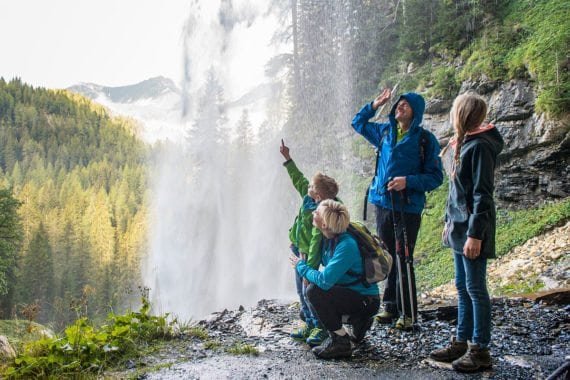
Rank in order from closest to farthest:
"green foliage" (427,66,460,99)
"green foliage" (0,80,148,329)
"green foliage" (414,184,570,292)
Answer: "green foliage" (414,184,570,292)
"green foliage" (427,66,460,99)
"green foliage" (0,80,148,329)

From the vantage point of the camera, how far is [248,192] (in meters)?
18.7

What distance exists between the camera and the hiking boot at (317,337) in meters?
3.68

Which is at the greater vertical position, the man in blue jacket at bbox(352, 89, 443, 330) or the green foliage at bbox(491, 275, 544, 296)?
the man in blue jacket at bbox(352, 89, 443, 330)

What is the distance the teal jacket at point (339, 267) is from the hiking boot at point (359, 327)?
0.25 m

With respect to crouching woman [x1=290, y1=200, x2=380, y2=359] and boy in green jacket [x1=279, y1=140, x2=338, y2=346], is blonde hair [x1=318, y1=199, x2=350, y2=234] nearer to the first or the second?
crouching woman [x1=290, y1=200, x2=380, y2=359]

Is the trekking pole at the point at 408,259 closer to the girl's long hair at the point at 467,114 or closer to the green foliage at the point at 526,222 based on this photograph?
the girl's long hair at the point at 467,114

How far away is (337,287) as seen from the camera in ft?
10.6

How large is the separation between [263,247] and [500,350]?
44.1ft

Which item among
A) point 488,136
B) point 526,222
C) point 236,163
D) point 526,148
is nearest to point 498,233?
point 526,222

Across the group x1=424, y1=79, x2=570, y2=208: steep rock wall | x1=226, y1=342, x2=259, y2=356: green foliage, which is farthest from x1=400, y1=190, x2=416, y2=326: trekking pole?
x1=424, y1=79, x2=570, y2=208: steep rock wall

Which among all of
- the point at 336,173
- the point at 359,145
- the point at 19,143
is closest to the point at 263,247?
the point at 336,173

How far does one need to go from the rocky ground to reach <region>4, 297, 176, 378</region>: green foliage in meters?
0.23

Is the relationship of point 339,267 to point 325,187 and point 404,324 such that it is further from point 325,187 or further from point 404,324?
point 404,324

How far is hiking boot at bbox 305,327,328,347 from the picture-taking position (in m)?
3.68
